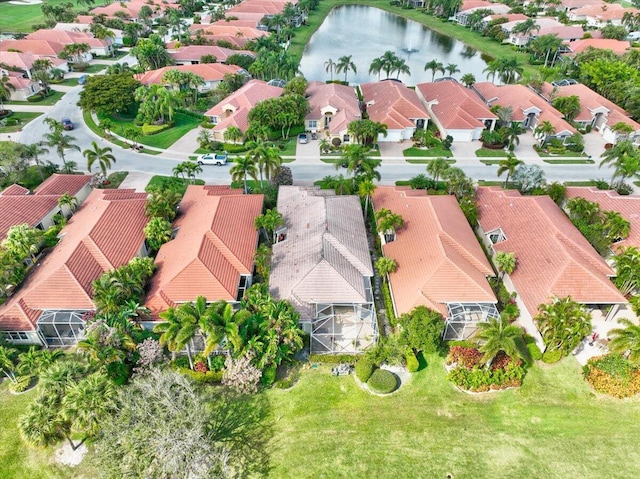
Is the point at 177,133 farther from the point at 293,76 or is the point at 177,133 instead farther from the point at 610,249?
the point at 610,249

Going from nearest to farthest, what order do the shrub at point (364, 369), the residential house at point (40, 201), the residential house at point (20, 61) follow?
the shrub at point (364, 369), the residential house at point (40, 201), the residential house at point (20, 61)

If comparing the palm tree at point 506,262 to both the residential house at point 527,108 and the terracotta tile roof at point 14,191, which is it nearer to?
the residential house at point 527,108

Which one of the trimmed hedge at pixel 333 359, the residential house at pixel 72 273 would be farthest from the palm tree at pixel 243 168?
the trimmed hedge at pixel 333 359

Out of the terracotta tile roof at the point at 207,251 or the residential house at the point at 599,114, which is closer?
the terracotta tile roof at the point at 207,251

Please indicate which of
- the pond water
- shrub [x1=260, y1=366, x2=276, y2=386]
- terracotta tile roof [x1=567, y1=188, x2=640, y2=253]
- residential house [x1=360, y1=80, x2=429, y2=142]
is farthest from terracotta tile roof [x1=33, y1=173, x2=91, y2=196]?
the pond water

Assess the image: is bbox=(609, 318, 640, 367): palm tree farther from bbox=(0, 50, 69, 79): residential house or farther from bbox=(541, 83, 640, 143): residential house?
bbox=(0, 50, 69, 79): residential house

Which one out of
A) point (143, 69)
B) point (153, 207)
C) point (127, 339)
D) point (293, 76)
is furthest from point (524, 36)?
point (127, 339)
